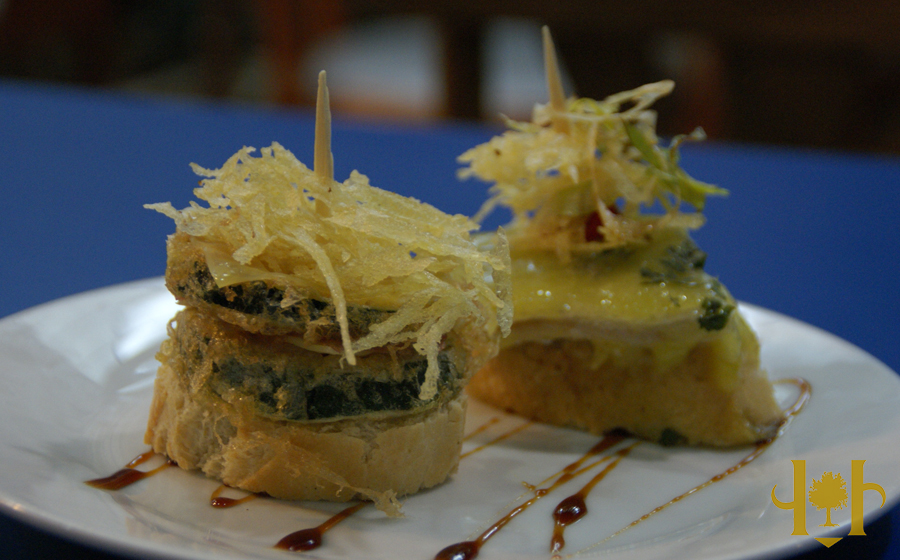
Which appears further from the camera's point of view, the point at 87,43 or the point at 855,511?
the point at 87,43

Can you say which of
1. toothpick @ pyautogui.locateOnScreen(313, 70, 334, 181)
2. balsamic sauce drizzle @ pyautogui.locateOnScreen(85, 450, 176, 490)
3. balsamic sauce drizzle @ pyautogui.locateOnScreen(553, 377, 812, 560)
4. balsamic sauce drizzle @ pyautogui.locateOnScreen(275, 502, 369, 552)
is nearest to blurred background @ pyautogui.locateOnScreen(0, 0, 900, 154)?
balsamic sauce drizzle @ pyautogui.locateOnScreen(553, 377, 812, 560)

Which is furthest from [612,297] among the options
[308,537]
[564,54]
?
[564,54]

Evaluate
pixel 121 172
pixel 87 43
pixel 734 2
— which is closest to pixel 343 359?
pixel 121 172

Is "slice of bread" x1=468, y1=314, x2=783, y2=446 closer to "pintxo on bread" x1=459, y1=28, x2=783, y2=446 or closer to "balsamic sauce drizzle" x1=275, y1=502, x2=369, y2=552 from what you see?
"pintxo on bread" x1=459, y1=28, x2=783, y2=446

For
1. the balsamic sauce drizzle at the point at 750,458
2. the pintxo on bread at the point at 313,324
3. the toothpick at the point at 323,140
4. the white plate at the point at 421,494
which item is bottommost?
the balsamic sauce drizzle at the point at 750,458

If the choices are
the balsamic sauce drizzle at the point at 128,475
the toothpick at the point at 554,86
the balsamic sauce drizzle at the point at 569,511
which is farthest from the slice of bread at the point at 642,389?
the balsamic sauce drizzle at the point at 128,475

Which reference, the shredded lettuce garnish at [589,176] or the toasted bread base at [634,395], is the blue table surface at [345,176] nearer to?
the toasted bread base at [634,395]

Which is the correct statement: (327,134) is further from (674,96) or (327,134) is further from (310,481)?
(674,96)
